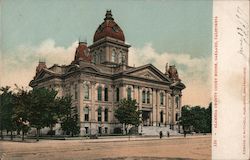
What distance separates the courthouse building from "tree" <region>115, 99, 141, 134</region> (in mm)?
73

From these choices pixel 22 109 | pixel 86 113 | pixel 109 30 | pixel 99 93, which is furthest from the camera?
pixel 99 93

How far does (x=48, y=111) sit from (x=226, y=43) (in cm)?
283

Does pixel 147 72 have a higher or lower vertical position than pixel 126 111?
higher

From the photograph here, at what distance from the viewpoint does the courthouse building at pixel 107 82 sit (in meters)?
6.44

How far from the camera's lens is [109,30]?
254 inches

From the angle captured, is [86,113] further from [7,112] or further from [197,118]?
[197,118]

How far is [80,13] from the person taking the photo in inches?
240

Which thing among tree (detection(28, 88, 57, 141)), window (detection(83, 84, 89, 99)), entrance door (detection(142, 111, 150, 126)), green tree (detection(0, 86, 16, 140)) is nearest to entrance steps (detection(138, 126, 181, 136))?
entrance door (detection(142, 111, 150, 126))

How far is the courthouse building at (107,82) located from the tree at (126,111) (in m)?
0.07

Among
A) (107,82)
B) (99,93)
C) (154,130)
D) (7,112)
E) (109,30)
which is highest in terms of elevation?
(109,30)

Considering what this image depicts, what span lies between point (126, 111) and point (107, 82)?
61 centimetres

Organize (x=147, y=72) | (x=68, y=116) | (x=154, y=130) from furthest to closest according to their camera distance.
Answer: (x=154, y=130) < (x=147, y=72) < (x=68, y=116)

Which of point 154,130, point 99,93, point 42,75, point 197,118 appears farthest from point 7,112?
point 197,118

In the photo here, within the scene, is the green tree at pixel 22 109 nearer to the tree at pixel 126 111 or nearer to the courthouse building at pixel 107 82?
the courthouse building at pixel 107 82
